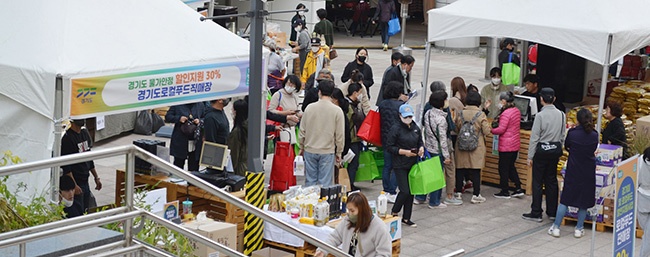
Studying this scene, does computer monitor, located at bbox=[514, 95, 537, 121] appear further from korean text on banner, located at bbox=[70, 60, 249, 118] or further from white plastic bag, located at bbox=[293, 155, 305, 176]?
korean text on banner, located at bbox=[70, 60, 249, 118]

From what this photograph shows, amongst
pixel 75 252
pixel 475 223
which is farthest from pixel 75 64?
pixel 475 223

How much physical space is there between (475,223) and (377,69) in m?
14.3

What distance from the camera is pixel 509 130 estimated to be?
1415cm

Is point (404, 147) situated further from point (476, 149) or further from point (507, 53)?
point (507, 53)

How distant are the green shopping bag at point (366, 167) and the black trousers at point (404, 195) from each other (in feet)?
4.97

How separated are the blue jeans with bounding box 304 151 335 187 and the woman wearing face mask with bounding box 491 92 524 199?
264cm

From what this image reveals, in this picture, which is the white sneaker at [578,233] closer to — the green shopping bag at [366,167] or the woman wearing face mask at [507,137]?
the woman wearing face mask at [507,137]

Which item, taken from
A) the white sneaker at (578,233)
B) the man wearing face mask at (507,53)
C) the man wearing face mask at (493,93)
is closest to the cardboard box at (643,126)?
the white sneaker at (578,233)

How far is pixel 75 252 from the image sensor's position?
18.8ft

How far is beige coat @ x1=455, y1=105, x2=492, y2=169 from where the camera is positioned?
1380 centimetres

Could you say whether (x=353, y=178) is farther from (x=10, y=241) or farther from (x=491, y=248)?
(x=10, y=241)

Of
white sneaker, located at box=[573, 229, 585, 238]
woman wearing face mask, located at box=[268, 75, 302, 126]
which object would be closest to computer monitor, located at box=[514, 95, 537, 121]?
white sneaker, located at box=[573, 229, 585, 238]

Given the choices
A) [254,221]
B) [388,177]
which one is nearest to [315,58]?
[388,177]

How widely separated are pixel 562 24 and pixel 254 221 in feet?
16.7
